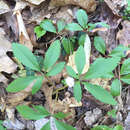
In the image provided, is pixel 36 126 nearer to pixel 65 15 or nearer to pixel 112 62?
pixel 112 62

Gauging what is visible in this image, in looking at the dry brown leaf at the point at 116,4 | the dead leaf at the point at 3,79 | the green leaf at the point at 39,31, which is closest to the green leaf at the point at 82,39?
the green leaf at the point at 39,31

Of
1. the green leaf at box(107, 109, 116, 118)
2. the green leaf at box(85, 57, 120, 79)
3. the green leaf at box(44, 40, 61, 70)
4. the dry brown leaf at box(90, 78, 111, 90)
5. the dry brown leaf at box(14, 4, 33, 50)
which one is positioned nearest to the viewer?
the green leaf at box(85, 57, 120, 79)

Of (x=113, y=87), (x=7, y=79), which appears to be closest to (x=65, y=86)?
(x=113, y=87)

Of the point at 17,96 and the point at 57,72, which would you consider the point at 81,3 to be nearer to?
the point at 57,72

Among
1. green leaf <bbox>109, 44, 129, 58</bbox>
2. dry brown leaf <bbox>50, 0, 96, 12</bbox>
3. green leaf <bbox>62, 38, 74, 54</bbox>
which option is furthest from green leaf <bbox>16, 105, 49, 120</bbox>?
dry brown leaf <bbox>50, 0, 96, 12</bbox>

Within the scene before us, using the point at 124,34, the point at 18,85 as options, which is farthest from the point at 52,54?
the point at 124,34

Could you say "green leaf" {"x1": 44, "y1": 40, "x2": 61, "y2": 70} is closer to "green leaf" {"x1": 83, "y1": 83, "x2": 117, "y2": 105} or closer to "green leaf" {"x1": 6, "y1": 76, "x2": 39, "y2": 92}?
"green leaf" {"x1": 6, "y1": 76, "x2": 39, "y2": 92}
